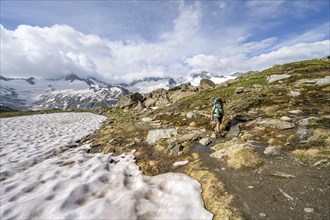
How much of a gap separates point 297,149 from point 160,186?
21.2 ft

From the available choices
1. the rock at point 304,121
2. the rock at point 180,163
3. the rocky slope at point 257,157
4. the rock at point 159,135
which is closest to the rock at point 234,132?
the rocky slope at point 257,157

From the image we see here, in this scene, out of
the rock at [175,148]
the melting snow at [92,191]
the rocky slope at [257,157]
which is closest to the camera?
the rocky slope at [257,157]

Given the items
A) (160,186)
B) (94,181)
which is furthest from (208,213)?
(94,181)

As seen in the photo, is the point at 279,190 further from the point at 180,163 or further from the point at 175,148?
the point at 175,148

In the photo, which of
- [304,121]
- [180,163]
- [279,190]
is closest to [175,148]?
[180,163]

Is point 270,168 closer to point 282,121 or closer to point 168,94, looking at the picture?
point 282,121

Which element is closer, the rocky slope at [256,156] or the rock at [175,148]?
the rocky slope at [256,156]

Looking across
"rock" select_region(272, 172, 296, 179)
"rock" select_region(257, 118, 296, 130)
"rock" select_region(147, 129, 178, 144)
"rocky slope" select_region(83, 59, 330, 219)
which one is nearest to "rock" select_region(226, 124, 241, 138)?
"rocky slope" select_region(83, 59, 330, 219)

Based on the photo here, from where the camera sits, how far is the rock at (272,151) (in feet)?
31.1

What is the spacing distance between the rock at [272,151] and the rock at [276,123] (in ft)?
10.2

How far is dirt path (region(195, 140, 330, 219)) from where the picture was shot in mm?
5957

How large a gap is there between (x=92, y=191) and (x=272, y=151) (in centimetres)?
804

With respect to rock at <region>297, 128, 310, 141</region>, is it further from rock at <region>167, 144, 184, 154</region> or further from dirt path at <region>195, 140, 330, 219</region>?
rock at <region>167, 144, 184, 154</region>

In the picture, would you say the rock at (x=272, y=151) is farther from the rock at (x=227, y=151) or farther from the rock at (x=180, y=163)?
the rock at (x=180, y=163)
